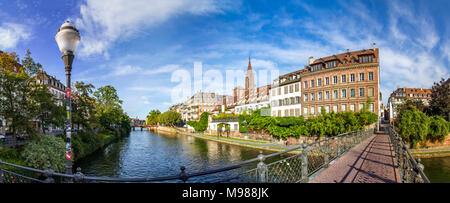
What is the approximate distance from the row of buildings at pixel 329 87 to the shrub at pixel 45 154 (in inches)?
1631

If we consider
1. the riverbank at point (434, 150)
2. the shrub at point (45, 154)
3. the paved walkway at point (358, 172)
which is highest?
the paved walkway at point (358, 172)

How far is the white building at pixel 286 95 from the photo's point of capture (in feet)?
155

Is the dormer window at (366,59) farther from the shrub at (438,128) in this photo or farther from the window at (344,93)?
the shrub at (438,128)

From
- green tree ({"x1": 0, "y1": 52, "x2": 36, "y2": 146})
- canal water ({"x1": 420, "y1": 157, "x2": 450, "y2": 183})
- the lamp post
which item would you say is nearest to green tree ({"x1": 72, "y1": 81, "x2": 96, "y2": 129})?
green tree ({"x1": 0, "y1": 52, "x2": 36, "y2": 146})

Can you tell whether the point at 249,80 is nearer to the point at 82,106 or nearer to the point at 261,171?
the point at 82,106

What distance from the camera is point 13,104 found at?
17.9m

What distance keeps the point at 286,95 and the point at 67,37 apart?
47526 millimetres

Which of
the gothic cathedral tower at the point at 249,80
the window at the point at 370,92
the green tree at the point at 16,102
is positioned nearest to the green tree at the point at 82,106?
the green tree at the point at 16,102

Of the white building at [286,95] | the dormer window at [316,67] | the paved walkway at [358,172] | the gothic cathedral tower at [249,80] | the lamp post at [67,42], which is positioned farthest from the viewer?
the gothic cathedral tower at [249,80]

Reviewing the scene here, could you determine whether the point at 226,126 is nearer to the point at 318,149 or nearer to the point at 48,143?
the point at 48,143

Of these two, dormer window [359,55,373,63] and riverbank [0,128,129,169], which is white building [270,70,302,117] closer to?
dormer window [359,55,373,63]

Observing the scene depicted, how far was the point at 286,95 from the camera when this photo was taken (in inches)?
1933

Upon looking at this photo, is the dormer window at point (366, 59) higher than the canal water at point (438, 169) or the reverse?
higher
